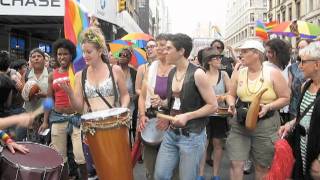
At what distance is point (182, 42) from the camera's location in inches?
177

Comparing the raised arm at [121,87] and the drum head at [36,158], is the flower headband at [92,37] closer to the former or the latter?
the raised arm at [121,87]

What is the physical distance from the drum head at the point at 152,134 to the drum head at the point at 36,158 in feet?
3.58

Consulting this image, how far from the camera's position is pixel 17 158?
353 centimetres

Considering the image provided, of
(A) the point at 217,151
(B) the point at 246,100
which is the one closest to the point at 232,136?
(B) the point at 246,100

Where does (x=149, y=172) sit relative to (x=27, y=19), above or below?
below

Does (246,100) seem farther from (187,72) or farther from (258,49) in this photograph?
(187,72)

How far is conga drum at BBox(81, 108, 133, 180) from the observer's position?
415 cm

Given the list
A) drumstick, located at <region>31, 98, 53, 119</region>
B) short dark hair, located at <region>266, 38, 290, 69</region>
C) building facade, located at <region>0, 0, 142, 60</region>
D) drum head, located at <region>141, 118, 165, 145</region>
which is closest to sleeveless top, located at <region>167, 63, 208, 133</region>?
drum head, located at <region>141, 118, 165, 145</region>

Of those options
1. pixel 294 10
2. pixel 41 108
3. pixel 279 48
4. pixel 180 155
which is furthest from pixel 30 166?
pixel 294 10

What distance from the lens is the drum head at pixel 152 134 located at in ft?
15.1

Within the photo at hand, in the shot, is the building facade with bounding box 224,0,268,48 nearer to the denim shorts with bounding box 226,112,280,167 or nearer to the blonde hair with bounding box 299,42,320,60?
the denim shorts with bounding box 226,112,280,167

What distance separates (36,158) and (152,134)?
1.37 m

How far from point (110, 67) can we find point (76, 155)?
1.16 metres

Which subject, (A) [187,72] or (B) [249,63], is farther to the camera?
(B) [249,63]
